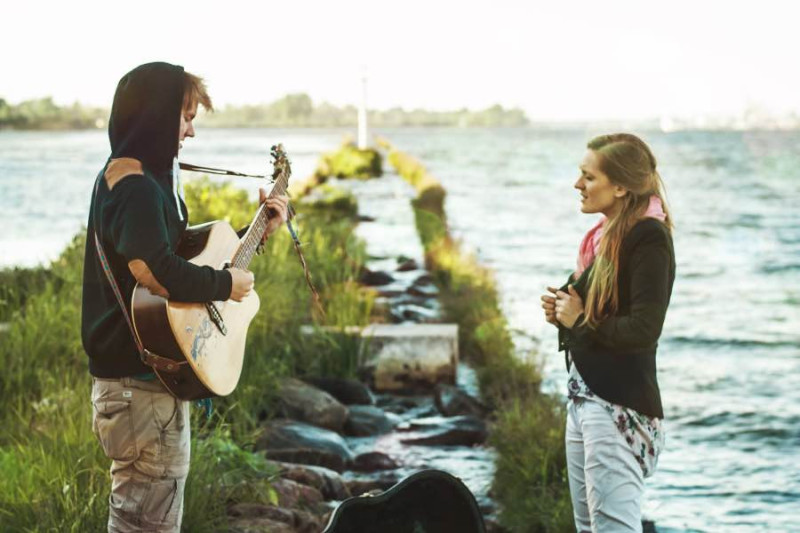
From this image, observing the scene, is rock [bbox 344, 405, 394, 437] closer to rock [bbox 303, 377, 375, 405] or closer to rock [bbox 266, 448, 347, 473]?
rock [bbox 303, 377, 375, 405]

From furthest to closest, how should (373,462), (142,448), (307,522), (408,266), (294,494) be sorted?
(408,266) → (373,462) → (294,494) → (307,522) → (142,448)

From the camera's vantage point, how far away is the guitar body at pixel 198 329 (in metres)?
3.22

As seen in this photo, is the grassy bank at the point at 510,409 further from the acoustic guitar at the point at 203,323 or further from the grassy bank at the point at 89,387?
the acoustic guitar at the point at 203,323

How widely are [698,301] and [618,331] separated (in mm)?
14175

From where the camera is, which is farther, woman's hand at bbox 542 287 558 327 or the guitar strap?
woman's hand at bbox 542 287 558 327

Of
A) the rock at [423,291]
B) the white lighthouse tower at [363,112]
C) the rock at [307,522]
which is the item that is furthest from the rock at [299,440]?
the white lighthouse tower at [363,112]

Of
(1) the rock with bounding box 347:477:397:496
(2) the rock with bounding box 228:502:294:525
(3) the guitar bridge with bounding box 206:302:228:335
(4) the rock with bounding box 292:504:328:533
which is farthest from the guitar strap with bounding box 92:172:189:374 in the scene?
(1) the rock with bounding box 347:477:397:496

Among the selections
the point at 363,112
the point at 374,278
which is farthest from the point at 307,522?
the point at 363,112

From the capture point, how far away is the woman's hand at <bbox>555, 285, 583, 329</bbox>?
3588 mm

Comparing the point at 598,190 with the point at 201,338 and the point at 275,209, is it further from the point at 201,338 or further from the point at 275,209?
the point at 201,338

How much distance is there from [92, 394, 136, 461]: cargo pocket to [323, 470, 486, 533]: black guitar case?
75 centimetres

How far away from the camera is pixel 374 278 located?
46.0 ft

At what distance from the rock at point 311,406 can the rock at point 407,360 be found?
1205mm

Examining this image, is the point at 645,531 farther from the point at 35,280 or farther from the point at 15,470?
the point at 35,280
